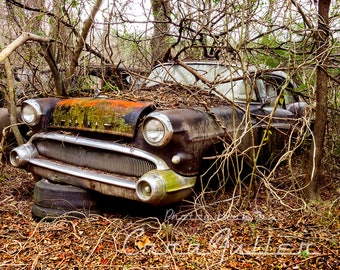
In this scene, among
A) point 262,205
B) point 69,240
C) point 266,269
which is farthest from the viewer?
point 262,205

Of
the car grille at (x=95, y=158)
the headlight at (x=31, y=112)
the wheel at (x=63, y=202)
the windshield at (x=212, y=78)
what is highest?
the windshield at (x=212, y=78)

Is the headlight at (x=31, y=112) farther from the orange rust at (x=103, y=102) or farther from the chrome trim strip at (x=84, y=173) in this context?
the chrome trim strip at (x=84, y=173)

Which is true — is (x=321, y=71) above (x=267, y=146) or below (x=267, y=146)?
above

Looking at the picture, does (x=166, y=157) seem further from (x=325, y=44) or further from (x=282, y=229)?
(x=325, y=44)

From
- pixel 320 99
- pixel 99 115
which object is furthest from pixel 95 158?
pixel 320 99

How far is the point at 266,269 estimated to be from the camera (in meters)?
2.30

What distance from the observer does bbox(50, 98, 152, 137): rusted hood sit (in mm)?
3023

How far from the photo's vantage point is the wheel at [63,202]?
10.3ft

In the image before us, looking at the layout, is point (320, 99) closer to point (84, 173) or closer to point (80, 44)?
point (84, 173)

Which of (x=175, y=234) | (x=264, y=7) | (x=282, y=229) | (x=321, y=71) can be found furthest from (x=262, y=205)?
(x=264, y=7)

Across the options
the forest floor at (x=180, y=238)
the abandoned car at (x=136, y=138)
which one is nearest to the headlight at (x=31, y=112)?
the abandoned car at (x=136, y=138)

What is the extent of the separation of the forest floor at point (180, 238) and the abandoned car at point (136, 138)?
0.85 feet

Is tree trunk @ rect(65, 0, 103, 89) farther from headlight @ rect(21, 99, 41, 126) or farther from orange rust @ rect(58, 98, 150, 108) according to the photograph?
orange rust @ rect(58, 98, 150, 108)

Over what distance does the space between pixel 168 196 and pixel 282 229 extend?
0.89 meters
